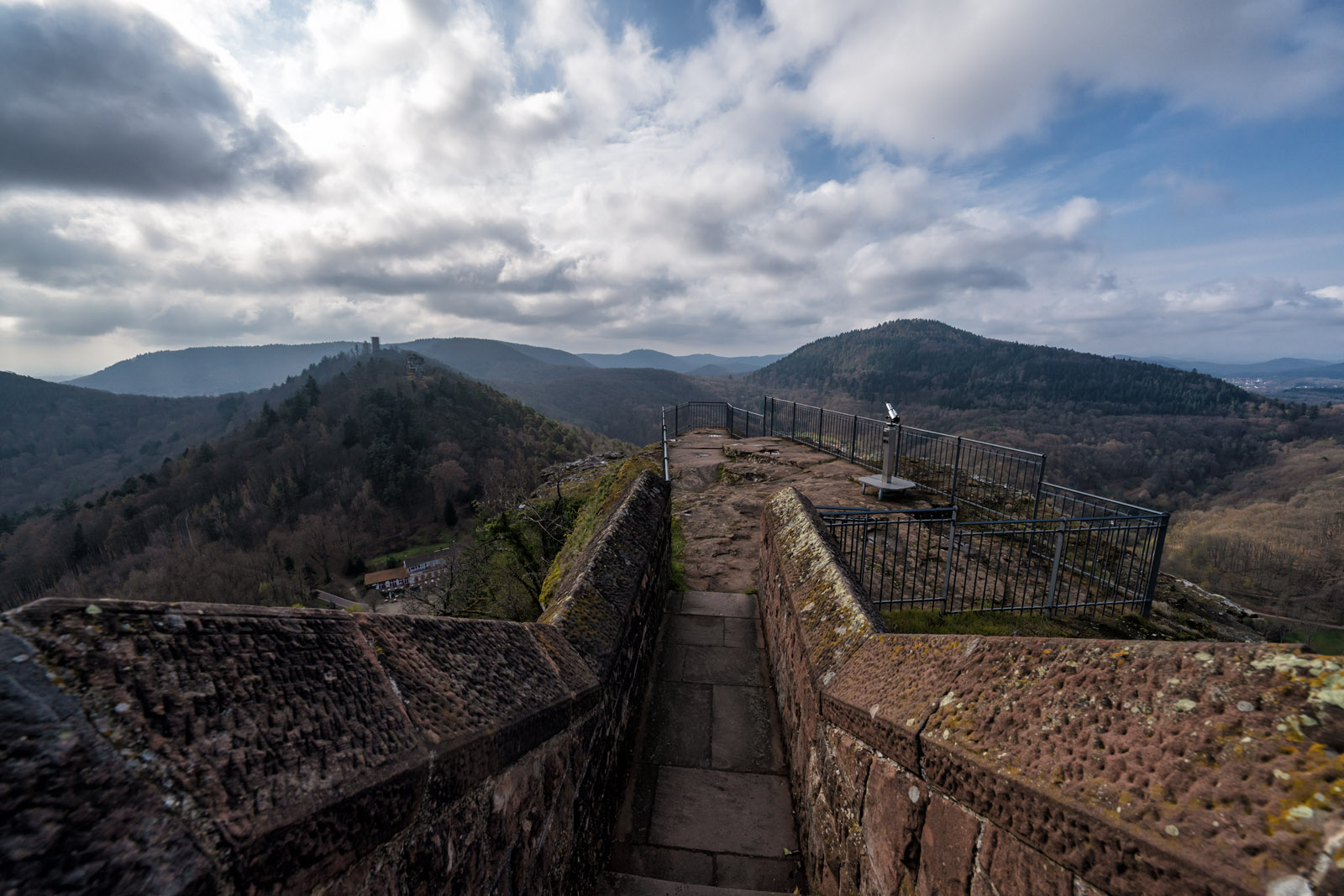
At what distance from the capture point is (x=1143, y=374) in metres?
110

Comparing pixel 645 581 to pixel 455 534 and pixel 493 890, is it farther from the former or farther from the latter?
pixel 455 534

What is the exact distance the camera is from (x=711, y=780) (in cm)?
378

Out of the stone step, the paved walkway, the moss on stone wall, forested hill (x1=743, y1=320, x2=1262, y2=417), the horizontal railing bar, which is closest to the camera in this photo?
the stone step

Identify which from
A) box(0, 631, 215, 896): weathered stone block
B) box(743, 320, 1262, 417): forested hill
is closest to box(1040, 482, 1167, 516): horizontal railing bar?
box(0, 631, 215, 896): weathered stone block

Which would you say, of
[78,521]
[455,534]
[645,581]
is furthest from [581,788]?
[78,521]

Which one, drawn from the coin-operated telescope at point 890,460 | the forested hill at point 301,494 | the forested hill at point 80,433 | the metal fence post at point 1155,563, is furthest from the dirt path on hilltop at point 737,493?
the forested hill at point 80,433

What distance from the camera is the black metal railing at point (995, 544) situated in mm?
5953

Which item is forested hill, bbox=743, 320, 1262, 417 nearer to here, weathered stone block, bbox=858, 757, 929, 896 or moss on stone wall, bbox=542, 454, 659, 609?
moss on stone wall, bbox=542, 454, 659, 609

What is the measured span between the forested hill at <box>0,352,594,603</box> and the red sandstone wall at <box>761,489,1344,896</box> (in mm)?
60138

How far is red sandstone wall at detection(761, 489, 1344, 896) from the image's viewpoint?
1.08 meters

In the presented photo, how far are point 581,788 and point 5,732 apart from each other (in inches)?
93.3

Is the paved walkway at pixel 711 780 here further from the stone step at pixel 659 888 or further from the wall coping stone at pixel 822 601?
the wall coping stone at pixel 822 601

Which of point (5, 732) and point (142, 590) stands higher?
point (5, 732)

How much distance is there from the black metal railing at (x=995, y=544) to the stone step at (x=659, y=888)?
2.44 m
